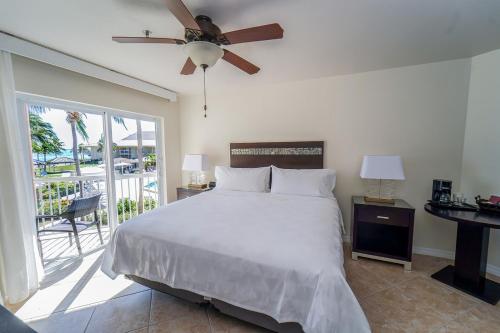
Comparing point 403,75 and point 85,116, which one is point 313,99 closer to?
point 403,75

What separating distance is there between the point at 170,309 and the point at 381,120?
314 cm

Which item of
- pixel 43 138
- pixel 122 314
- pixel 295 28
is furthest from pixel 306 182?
pixel 43 138

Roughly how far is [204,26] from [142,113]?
2.21 metres

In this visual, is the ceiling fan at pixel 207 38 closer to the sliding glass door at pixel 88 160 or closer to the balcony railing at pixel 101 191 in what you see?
the sliding glass door at pixel 88 160

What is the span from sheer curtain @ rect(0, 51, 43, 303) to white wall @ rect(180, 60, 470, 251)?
8.09ft

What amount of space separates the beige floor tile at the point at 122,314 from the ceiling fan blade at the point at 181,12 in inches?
87.2

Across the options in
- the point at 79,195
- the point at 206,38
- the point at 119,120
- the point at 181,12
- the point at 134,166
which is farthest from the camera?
the point at 134,166

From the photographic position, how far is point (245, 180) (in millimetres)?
2959

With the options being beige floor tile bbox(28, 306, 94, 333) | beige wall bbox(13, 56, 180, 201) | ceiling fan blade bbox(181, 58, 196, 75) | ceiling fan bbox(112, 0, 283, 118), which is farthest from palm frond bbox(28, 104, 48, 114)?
beige floor tile bbox(28, 306, 94, 333)

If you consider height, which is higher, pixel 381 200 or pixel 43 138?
pixel 43 138

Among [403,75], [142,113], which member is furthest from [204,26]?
[403,75]

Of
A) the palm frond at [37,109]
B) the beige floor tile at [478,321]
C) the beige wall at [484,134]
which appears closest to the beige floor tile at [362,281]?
the beige floor tile at [478,321]

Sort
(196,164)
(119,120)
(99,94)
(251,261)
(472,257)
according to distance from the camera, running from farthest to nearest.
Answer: (196,164) < (119,120) < (99,94) < (472,257) < (251,261)

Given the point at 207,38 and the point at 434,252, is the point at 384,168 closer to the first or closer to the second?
the point at 434,252
